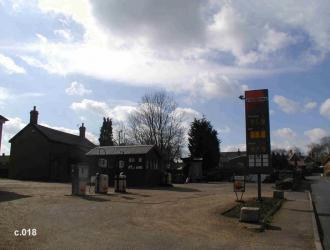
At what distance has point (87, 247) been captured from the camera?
10375 millimetres

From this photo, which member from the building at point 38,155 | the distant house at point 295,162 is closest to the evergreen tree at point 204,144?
the distant house at point 295,162

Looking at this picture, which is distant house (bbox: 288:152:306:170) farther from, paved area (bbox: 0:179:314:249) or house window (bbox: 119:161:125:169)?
paved area (bbox: 0:179:314:249)

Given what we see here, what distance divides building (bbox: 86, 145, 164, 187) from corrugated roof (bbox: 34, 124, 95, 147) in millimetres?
13547

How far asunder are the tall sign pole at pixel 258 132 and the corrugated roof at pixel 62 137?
35.1 metres

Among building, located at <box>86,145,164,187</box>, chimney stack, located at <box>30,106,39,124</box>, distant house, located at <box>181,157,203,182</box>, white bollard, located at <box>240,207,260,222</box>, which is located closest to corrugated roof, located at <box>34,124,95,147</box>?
chimney stack, located at <box>30,106,39,124</box>

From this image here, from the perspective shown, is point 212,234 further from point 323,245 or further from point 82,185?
point 82,185

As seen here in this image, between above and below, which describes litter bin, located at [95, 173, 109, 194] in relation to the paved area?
above

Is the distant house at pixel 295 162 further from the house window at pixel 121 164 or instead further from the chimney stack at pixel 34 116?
the chimney stack at pixel 34 116

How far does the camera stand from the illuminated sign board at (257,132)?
2439 cm

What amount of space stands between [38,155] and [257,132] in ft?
120

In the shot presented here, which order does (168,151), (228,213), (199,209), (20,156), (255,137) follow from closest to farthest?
(228,213), (199,209), (255,137), (20,156), (168,151)

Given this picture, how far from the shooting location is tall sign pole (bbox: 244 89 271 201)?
24391 millimetres

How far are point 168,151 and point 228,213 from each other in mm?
59212

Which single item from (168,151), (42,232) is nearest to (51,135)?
(168,151)
